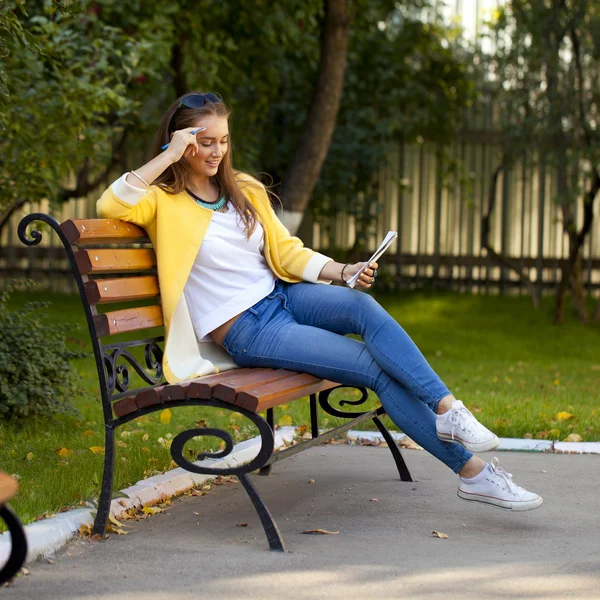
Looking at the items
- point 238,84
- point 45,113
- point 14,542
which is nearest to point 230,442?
point 14,542

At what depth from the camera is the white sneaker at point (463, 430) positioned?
11.6ft

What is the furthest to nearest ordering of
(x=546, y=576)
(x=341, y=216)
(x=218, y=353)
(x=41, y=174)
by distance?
(x=341, y=216)
(x=41, y=174)
(x=218, y=353)
(x=546, y=576)

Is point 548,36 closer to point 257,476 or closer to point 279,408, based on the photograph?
point 279,408

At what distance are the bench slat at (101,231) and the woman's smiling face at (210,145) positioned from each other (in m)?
0.35

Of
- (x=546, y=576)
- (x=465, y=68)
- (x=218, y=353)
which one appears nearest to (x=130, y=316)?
(x=218, y=353)

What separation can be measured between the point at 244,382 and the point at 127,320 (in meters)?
0.57

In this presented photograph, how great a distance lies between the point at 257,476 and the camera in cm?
460

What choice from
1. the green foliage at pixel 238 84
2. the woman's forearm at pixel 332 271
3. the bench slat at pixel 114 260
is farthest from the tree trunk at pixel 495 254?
the bench slat at pixel 114 260

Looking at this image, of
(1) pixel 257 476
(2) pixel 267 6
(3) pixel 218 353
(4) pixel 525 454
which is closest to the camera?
(3) pixel 218 353

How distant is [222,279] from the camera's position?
4051mm

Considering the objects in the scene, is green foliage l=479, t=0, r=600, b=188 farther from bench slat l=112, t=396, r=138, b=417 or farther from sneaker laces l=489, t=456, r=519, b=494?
bench slat l=112, t=396, r=138, b=417

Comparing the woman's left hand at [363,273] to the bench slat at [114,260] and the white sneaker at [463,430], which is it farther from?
the bench slat at [114,260]

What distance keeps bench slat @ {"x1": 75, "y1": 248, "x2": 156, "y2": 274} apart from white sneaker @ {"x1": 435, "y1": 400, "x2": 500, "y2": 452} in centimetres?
130

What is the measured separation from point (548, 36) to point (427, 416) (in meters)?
7.65
